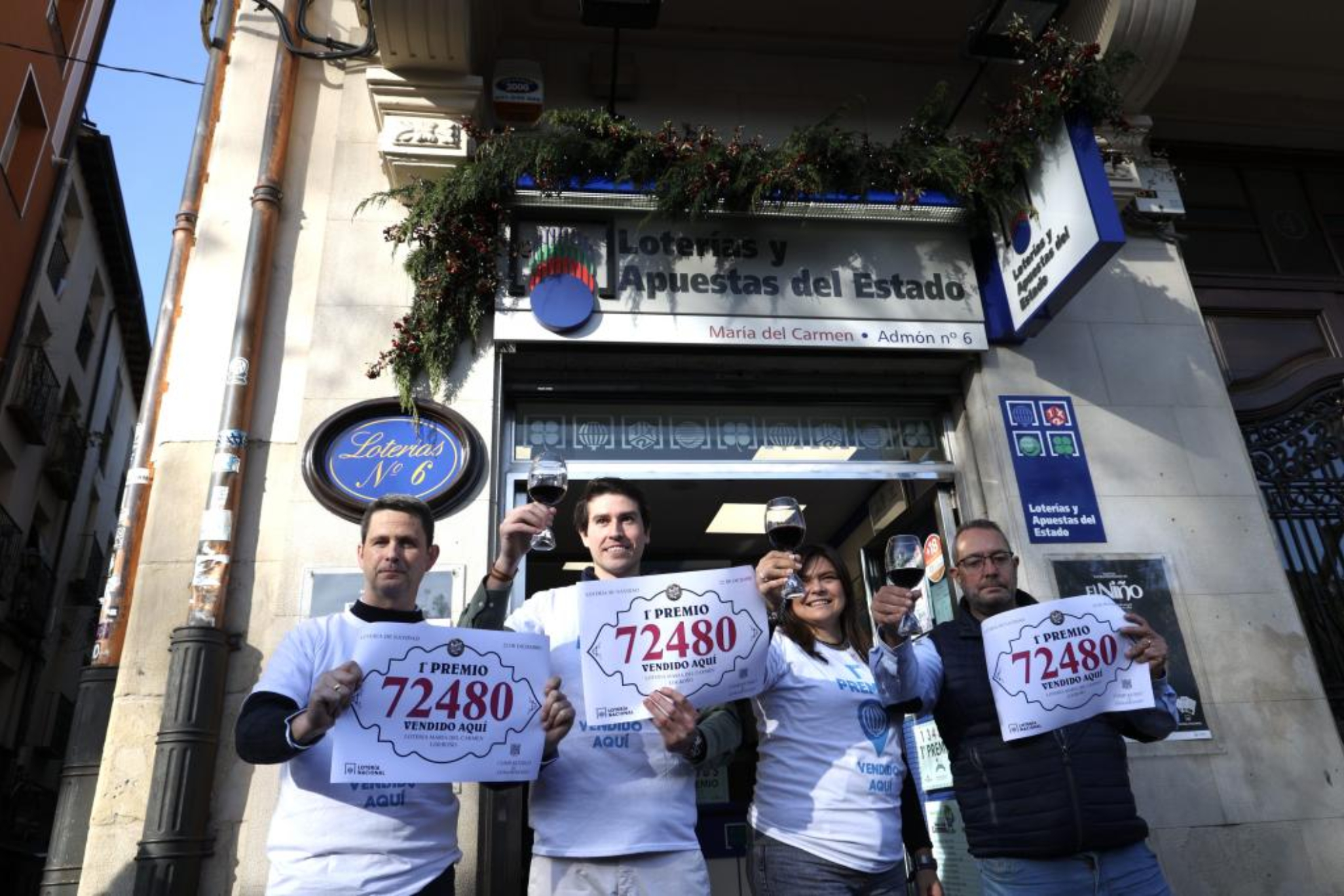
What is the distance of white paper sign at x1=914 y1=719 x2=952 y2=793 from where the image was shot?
4754 millimetres

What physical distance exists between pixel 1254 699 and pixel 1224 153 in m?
4.28

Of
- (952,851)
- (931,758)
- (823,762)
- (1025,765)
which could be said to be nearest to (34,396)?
(931,758)

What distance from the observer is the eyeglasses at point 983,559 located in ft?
10.1

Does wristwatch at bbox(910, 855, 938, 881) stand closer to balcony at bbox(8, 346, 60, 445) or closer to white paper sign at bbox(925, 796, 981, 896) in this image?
white paper sign at bbox(925, 796, 981, 896)

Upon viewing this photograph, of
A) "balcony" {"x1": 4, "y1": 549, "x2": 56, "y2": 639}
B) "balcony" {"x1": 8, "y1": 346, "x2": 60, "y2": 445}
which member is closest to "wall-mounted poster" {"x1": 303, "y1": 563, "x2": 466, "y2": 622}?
"balcony" {"x1": 8, "y1": 346, "x2": 60, "y2": 445}

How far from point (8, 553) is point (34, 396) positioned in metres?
2.59

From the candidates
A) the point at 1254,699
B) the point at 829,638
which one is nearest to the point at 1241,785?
the point at 1254,699

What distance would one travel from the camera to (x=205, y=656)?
12.7ft

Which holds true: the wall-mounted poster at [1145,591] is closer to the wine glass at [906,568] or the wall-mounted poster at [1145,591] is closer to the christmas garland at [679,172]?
the christmas garland at [679,172]

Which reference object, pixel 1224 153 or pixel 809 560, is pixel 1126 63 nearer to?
pixel 1224 153

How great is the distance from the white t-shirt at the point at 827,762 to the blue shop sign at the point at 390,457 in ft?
6.92

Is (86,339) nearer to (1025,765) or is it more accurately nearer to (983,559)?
(983,559)

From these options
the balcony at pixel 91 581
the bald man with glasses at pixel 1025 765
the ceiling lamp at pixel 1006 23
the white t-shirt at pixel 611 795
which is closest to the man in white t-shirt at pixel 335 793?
the white t-shirt at pixel 611 795

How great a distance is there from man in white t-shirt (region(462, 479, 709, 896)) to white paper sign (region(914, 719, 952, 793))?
275 cm
